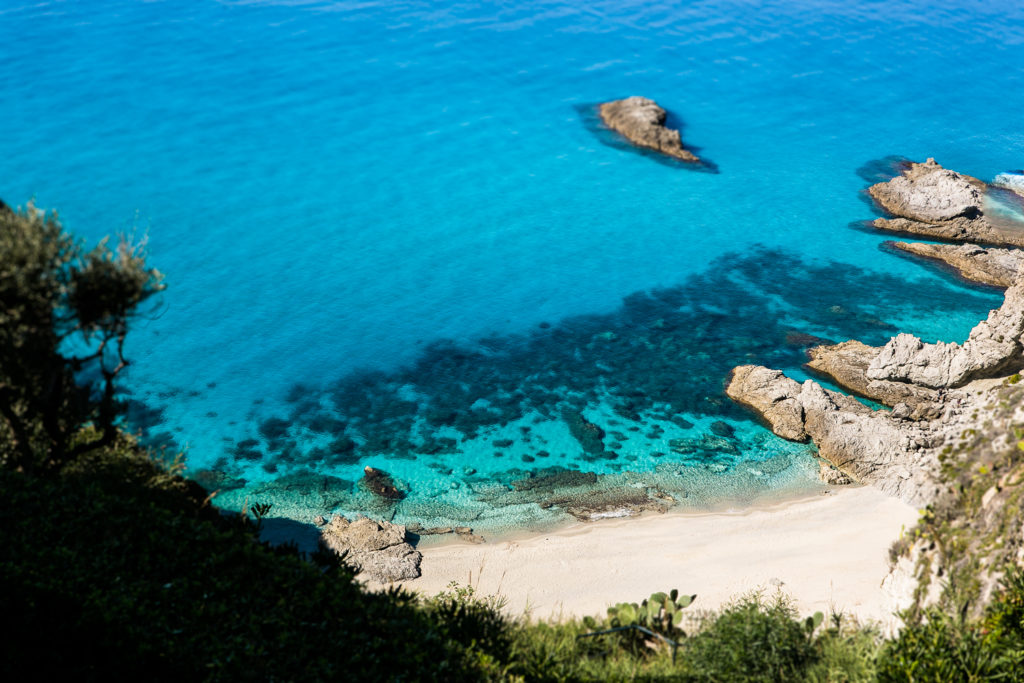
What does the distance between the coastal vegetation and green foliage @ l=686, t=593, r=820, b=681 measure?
28 mm

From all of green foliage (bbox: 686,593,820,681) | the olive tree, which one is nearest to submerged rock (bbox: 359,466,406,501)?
the olive tree

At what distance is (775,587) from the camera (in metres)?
16.9

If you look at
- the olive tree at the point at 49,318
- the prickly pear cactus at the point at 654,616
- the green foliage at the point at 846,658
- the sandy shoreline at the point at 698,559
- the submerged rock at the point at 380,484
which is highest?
the olive tree at the point at 49,318

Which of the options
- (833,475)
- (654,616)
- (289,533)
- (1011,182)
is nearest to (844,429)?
(833,475)

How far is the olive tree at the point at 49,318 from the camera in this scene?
11.1 meters

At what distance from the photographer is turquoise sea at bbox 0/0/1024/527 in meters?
21.9

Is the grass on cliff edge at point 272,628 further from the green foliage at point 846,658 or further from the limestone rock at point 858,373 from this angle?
the limestone rock at point 858,373

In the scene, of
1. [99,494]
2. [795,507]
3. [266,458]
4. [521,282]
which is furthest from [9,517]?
[521,282]

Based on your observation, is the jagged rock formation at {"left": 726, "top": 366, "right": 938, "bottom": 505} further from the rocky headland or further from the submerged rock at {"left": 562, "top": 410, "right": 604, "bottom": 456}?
the submerged rock at {"left": 562, "top": 410, "right": 604, "bottom": 456}

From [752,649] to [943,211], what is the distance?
28.2 m

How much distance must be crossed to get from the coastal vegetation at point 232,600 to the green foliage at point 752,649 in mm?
28

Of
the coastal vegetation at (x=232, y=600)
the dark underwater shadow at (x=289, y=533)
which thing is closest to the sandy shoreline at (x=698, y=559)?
the dark underwater shadow at (x=289, y=533)

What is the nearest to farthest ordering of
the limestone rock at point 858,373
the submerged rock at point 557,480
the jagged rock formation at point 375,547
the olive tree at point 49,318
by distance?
the olive tree at point 49,318, the jagged rock formation at point 375,547, the submerged rock at point 557,480, the limestone rock at point 858,373

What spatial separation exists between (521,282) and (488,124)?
547 inches
